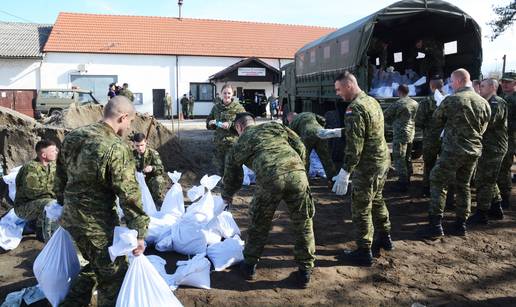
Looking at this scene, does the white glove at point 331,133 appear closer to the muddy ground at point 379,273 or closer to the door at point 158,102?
the muddy ground at point 379,273

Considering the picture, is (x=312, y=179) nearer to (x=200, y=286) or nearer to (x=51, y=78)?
(x=200, y=286)

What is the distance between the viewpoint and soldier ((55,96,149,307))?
2.64m

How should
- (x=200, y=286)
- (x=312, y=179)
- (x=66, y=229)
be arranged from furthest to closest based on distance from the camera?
1. (x=312, y=179)
2. (x=200, y=286)
3. (x=66, y=229)

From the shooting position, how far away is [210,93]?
26062 mm

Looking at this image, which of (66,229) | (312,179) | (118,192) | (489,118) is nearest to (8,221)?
(66,229)

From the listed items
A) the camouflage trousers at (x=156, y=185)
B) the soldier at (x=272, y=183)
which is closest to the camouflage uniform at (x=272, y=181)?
the soldier at (x=272, y=183)

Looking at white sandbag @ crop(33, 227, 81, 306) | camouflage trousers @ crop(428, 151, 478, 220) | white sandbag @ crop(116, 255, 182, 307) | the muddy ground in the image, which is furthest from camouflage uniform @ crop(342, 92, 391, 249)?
white sandbag @ crop(33, 227, 81, 306)

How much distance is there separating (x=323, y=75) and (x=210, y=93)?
1737 cm

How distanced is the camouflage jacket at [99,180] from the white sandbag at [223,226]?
61.5 inches

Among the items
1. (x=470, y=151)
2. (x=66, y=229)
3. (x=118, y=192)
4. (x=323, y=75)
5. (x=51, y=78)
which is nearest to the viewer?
(x=118, y=192)

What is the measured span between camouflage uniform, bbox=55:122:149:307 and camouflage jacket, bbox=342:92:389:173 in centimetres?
193

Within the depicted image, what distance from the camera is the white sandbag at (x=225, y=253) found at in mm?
3943

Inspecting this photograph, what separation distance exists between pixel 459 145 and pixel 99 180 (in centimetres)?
359

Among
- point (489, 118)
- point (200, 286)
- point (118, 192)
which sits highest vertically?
point (489, 118)
